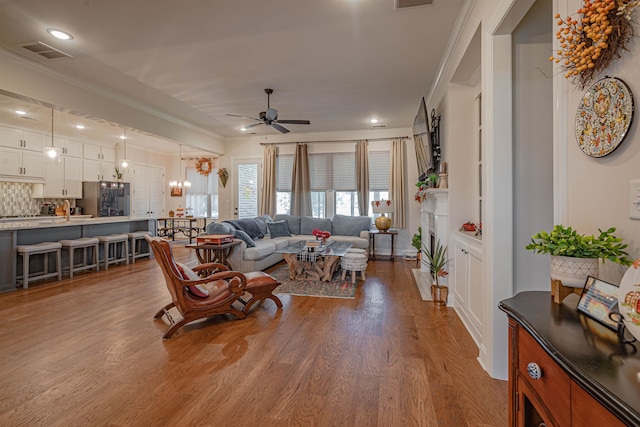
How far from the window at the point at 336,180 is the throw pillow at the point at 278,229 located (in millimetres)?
1019

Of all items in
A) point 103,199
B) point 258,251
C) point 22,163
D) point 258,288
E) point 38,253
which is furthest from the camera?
point 103,199

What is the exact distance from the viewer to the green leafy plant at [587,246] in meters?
0.97

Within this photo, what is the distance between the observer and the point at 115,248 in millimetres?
5961

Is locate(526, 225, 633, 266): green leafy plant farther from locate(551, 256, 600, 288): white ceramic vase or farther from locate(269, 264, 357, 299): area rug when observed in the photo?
locate(269, 264, 357, 299): area rug

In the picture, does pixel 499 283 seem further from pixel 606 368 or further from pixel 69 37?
pixel 69 37

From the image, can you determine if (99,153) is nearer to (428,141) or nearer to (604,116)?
(428,141)

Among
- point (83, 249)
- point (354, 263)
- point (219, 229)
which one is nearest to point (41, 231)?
point (83, 249)

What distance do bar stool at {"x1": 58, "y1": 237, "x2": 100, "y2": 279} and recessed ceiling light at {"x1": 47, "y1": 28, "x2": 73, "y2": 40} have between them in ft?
9.92

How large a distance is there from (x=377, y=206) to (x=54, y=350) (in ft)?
18.2

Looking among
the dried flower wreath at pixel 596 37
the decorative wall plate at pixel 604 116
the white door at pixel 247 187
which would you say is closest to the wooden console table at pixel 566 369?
the decorative wall plate at pixel 604 116

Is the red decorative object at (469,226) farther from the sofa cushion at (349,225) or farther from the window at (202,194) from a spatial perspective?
the window at (202,194)

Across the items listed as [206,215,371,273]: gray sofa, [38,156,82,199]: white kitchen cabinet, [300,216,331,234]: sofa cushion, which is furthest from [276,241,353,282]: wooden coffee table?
[38,156,82,199]: white kitchen cabinet

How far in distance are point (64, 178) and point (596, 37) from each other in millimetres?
9491

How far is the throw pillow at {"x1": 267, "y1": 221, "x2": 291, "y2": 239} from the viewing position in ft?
21.4
